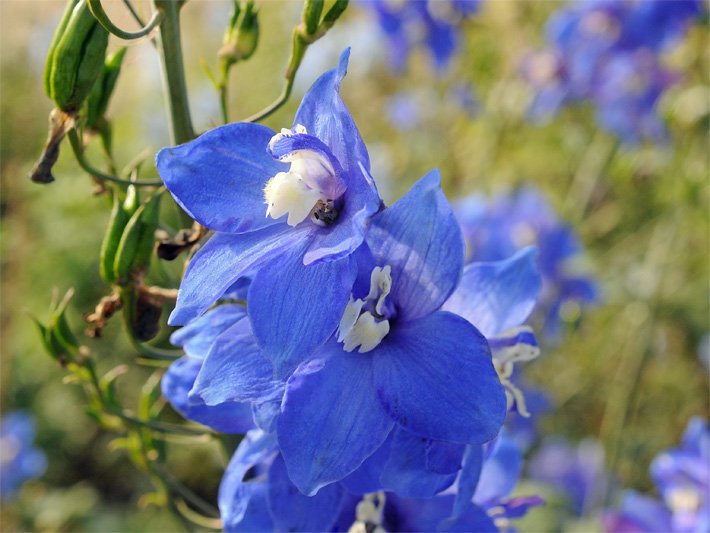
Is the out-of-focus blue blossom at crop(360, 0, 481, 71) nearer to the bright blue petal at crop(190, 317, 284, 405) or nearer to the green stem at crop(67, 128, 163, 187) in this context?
the green stem at crop(67, 128, 163, 187)

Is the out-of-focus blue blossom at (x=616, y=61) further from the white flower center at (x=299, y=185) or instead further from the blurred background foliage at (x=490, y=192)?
the white flower center at (x=299, y=185)

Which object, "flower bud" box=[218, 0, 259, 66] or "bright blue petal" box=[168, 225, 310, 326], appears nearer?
"bright blue petal" box=[168, 225, 310, 326]

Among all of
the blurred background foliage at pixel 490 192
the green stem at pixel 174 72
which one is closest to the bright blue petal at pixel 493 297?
the green stem at pixel 174 72

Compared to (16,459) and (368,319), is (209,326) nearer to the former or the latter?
(368,319)

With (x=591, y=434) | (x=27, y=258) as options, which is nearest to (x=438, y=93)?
(x=591, y=434)

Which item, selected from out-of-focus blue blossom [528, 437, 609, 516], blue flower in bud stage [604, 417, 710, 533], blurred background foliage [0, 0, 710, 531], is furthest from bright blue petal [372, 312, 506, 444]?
out-of-focus blue blossom [528, 437, 609, 516]

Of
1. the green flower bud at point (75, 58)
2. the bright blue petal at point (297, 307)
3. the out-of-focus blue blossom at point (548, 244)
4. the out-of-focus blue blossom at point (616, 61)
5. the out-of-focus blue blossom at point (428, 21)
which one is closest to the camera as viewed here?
the bright blue petal at point (297, 307)

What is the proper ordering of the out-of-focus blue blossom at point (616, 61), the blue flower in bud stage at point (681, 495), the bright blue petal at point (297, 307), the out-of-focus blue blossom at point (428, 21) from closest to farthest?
the bright blue petal at point (297, 307)
the blue flower in bud stage at point (681, 495)
the out-of-focus blue blossom at point (616, 61)
the out-of-focus blue blossom at point (428, 21)
